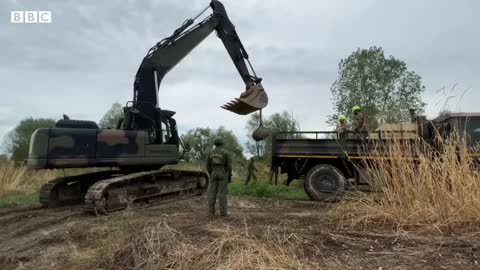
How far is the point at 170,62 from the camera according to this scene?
38.6 ft

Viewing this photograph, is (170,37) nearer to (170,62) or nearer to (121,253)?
(170,62)

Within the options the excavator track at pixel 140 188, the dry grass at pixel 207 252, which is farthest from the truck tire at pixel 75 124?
the dry grass at pixel 207 252

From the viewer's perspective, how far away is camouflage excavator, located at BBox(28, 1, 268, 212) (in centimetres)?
950

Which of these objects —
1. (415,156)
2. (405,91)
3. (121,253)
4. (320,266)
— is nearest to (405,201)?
(415,156)

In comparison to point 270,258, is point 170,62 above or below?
above

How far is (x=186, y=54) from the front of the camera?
1195 cm

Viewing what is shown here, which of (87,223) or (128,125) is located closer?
(87,223)

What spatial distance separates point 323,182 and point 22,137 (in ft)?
107

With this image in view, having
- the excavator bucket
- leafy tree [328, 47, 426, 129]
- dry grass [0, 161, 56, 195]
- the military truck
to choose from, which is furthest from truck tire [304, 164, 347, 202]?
leafy tree [328, 47, 426, 129]

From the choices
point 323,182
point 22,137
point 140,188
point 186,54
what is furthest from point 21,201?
point 22,137

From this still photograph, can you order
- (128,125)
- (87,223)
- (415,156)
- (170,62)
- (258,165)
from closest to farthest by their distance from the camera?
1. (415,156)
2. (87,223)
3. (128,125)
4. (170,62)
5. (258,165)

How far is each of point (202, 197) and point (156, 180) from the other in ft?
5.36

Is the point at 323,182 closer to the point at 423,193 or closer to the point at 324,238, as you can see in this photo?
the point at 423,193

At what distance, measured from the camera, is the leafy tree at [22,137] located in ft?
A: 108
